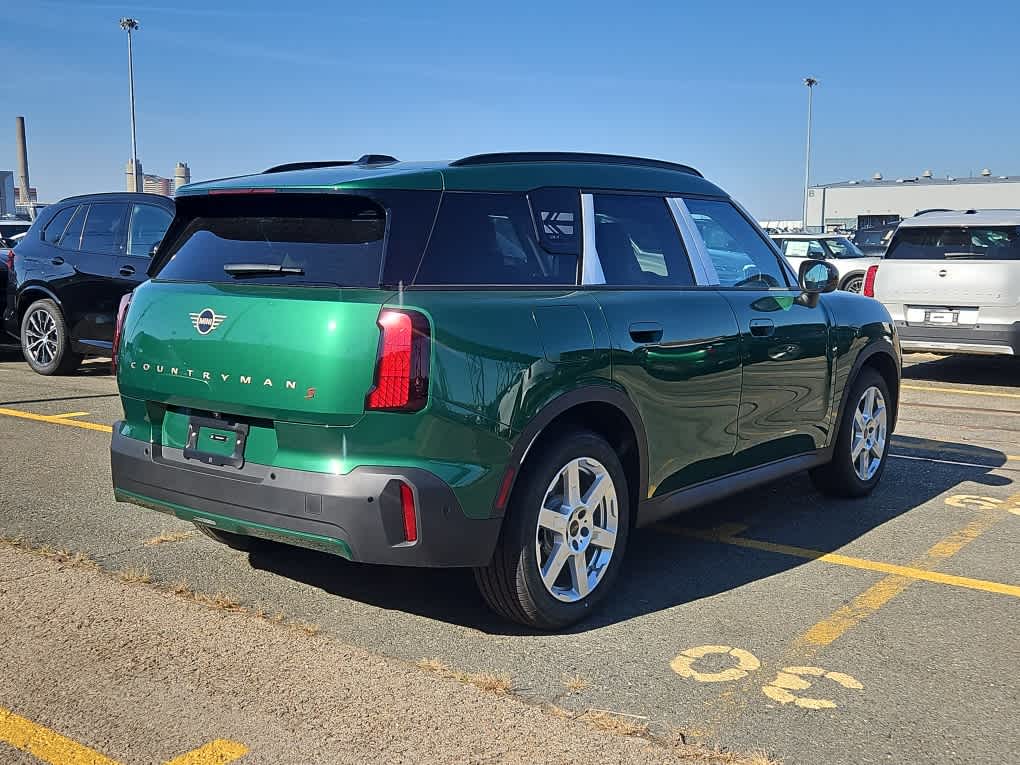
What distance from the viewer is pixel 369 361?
365 cm

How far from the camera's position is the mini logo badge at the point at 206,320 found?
3.99 m

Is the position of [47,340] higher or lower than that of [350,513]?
lower

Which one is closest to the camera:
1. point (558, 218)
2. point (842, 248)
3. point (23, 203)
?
point (558, 218)

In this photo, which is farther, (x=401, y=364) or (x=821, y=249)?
(x=821, y=249)

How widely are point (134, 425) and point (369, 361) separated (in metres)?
1.25

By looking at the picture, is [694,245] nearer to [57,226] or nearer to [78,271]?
[78,271]

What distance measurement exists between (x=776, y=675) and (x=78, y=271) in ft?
31.4

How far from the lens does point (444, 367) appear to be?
369cm

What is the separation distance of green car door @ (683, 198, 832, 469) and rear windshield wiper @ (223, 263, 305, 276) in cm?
201

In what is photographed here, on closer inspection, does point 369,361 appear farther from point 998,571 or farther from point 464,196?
point 998,571

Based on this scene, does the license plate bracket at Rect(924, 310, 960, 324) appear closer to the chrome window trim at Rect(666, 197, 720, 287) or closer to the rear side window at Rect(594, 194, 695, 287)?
the chrome window trim at Rect(666, 197, 720, 287)

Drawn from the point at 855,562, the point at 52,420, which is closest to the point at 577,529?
the point at 855,562

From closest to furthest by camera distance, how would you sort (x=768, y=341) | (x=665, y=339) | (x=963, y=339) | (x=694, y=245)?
(x=665, y=339) → (x=694, y=245) → (x=768, y=341) → (x=963, y=339)

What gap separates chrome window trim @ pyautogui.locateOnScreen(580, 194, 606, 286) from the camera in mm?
4438
